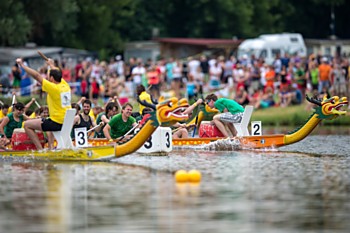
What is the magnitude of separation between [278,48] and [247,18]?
428 inches

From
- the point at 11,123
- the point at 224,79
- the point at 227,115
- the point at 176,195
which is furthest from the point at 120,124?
the point at 224,79

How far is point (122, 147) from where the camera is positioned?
2453 cm

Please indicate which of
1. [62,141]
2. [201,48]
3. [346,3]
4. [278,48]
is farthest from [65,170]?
[346,3]

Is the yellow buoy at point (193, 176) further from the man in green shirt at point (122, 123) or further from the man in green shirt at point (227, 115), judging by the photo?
the man in green shirt at point (227, 115)

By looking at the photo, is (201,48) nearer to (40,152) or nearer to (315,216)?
(40,152)

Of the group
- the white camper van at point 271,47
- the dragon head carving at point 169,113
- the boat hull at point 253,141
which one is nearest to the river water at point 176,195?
the dragon head carving at point 169,113

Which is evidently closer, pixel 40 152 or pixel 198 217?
pixel 198 217

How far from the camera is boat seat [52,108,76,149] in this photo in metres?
24.9

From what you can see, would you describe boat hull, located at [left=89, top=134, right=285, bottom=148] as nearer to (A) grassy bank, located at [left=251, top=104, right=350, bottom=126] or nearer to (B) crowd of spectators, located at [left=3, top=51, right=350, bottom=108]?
(A) grassy bank, located at [left=251, top=104, right=350, bottom=126]

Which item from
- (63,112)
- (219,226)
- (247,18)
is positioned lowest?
(219,226)

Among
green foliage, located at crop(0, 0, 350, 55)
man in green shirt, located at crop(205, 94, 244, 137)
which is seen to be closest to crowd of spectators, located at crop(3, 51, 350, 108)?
green foliage, located at crop(0, 0, 350, 55)

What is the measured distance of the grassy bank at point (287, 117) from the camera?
43.7 meters

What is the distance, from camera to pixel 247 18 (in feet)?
252

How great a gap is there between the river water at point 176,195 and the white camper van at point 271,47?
123 ft
